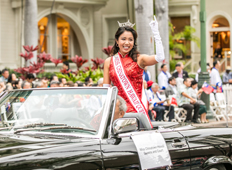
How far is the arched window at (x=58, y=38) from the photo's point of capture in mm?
23253

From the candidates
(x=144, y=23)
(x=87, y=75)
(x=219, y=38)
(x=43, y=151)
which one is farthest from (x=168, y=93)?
(x=219, y=38)

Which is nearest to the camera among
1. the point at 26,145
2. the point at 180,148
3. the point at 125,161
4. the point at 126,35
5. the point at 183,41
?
the point at 26,145

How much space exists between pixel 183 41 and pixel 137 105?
20.6 metres

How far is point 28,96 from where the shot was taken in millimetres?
4559

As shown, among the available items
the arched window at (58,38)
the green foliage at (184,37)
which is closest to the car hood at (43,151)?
the green foliage at (184,37)

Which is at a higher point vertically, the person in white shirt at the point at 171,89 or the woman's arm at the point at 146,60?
the woman's arm at the point at 146,60

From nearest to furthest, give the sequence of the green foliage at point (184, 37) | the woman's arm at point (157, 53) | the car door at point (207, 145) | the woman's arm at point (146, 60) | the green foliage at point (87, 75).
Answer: the car door at point (207, 145) → the woman's arm at point (157, 53) → the woman's arm at point (146, 60) → the green foliage at point (87, 75) → the green foliage at point (184, 37)

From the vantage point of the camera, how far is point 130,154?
383cm

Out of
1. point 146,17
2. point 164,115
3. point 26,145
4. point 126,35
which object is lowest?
point 164,115

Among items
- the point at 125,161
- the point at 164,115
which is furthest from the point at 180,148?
the point at 164,115

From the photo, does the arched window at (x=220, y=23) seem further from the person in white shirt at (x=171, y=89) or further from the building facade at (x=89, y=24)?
the person in white shirt at (x=171, y=89)

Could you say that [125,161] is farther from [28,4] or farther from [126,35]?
[28,4]

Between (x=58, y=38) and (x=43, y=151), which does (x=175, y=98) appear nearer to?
(x=43, y=151)

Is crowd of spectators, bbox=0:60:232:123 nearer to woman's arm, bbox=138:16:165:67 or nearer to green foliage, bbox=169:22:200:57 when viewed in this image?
woman's arm, bbox=138:16:165:67
